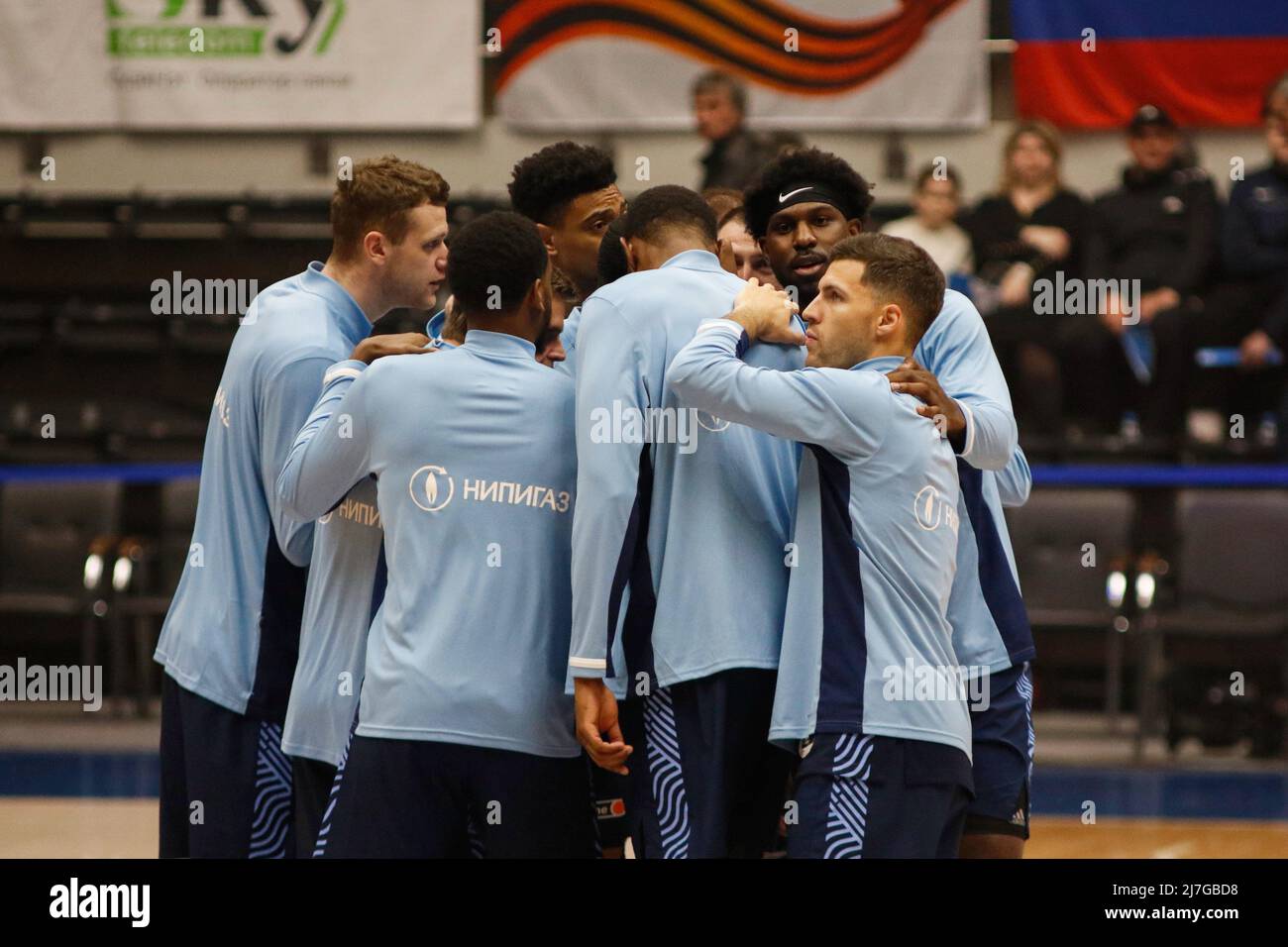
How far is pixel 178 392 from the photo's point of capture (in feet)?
33.0

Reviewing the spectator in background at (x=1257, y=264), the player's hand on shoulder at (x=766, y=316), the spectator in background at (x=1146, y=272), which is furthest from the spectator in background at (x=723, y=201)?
the spectator in background at (x=1257, y=264)

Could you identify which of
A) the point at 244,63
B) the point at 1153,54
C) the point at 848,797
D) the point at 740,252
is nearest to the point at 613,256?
the point at 740,252

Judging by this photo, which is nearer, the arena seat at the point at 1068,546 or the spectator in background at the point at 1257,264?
the arena seat at the point at 1068,546

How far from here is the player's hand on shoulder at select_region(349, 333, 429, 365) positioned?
339 centimetres

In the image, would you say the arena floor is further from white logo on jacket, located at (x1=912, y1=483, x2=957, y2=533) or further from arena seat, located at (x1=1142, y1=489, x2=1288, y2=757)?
white logo on jacket, located at (x1=912, y1=483, x2=957, y2=533)

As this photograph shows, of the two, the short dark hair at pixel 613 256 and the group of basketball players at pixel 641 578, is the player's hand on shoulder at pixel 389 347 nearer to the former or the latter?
the group of basketball players at pixel 641 578

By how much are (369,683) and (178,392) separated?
723cm

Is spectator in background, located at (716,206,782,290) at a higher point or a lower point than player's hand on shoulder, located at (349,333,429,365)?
higher

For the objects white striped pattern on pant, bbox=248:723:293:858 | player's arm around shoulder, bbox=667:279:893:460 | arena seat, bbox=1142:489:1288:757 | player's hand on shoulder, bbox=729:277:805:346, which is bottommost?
white striped pattern on pant, bbox=248:723:293:858

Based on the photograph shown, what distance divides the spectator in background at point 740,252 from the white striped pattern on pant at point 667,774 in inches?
51.7

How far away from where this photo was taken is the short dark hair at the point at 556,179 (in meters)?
3.79

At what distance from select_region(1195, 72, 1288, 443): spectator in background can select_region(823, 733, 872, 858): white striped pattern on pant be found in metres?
6.46

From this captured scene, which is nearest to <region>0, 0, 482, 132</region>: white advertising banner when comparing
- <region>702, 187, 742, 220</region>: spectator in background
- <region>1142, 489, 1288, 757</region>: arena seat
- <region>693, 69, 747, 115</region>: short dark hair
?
<region>693, 69, 747, 115</region>: short dark hair
